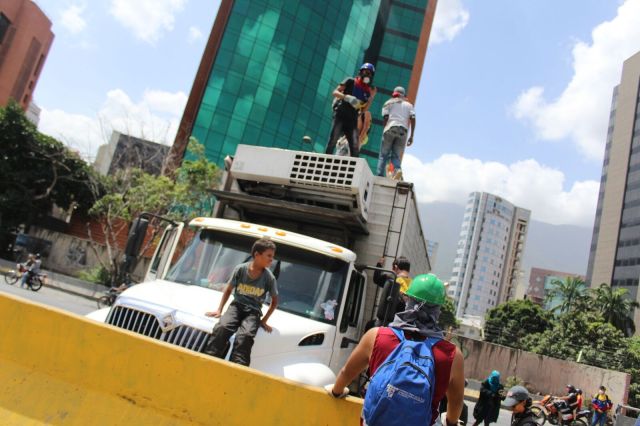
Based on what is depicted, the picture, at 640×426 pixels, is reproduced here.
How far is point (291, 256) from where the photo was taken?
16.8 feet

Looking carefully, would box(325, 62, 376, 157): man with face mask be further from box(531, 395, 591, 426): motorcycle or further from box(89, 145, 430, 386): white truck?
box(531, 395, 591, 426): motorcycle

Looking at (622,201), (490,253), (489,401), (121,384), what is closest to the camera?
(121,384)

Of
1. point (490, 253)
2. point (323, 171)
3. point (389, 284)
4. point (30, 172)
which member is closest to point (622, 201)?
point (490, 253)

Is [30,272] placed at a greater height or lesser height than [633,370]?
lesser

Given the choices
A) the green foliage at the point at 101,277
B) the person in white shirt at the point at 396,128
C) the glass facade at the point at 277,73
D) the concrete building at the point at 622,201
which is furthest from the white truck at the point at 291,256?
the concrete building at the point at 622,201

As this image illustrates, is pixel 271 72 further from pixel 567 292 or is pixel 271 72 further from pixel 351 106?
pixel 567 292

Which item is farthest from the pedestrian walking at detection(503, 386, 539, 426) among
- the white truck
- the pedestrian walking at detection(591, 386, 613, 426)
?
the pedestrian walking at detection(591, 386, 613, 426)

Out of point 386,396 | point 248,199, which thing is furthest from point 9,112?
point 386,396

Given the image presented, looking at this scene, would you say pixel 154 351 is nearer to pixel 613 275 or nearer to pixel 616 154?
pixel 613 275

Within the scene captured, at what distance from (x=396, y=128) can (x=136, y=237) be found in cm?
485

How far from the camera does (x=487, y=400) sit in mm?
9477

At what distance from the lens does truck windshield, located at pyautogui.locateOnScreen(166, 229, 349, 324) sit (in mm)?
4906

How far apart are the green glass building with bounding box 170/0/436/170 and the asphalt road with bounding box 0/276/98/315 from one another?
21863 millimetres

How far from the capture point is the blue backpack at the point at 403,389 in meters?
2.18
